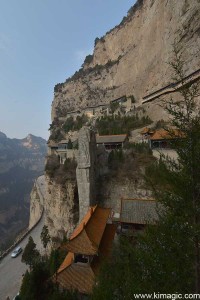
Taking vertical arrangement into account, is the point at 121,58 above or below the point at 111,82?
above

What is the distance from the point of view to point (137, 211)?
21547 mm

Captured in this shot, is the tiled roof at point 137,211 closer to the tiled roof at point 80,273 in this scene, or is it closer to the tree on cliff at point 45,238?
the tiled roof at point 80,273

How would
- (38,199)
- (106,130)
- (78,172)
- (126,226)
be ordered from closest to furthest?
(126,226)
(78,172)
(106,130)
(38,199)

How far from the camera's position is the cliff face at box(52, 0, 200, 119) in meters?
40.2

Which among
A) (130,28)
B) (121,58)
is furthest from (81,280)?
(130,28)

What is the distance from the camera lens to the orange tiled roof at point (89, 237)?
16.5 meters

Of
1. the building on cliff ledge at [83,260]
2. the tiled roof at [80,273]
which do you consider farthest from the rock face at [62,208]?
the tiled roof at [80,273]

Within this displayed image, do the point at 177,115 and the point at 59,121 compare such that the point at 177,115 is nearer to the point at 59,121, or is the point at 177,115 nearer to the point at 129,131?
the point at 129,131

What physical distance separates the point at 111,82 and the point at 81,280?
6726 centimetres

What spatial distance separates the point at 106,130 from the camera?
156 ft

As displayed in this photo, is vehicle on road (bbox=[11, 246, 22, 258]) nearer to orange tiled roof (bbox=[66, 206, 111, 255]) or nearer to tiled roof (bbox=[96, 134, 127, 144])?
tiled roof (bbox=[96, 134, 127, 144])

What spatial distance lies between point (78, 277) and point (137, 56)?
58250 mm

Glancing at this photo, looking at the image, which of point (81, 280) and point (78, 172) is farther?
point (78, 172)

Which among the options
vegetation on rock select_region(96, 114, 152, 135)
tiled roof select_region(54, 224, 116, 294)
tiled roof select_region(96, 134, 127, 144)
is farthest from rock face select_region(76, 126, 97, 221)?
vegetation on rock select_region(96, 114, 152, 135)
